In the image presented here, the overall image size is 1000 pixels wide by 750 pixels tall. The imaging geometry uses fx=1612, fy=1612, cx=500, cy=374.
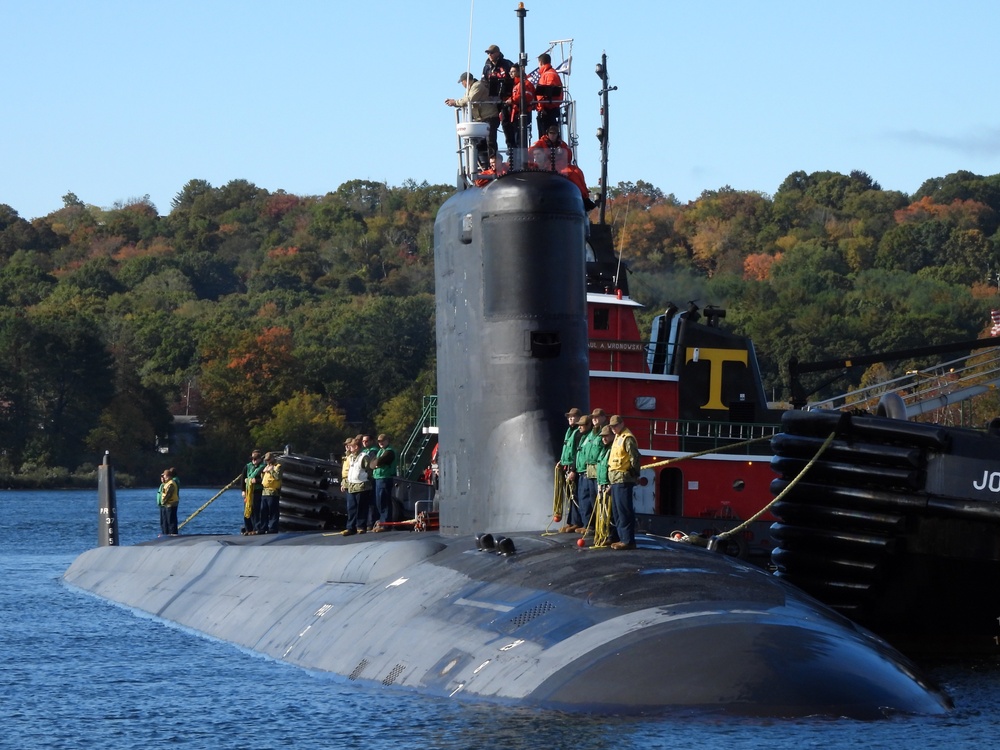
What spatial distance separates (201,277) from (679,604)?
133400 millimetres

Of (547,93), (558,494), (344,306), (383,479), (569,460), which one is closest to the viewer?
(569,460)

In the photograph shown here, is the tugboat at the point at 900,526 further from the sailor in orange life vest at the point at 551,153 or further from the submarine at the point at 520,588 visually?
the sailor in orange life vest at the point at 551,153

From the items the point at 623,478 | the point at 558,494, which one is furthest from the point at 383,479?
the point at 623,478

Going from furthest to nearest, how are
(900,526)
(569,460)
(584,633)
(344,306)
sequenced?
(344,306)
(900,526)
(569,460)
(584,633)

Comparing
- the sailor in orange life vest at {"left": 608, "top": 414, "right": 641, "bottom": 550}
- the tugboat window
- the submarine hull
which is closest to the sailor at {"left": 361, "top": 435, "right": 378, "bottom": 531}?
the submarine hull

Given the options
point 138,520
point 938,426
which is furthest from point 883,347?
point 938,426

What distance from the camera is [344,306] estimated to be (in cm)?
10719

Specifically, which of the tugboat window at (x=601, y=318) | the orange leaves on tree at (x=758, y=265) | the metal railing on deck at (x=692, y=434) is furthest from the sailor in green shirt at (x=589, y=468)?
the orange leaves on tree at (x=758, y=265)

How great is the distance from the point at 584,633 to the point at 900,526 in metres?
7.16

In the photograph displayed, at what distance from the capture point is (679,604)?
1203 cm

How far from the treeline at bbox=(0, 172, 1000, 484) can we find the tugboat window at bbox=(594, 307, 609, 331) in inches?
624

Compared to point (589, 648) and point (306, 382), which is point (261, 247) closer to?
point (306, 382)

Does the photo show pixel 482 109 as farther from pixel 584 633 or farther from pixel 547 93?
pixel 584 633

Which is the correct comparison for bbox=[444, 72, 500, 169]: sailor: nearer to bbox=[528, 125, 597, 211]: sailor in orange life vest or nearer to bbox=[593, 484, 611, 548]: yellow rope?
bbox=[528, 125, 597, 211]: sailor in orange life vest
